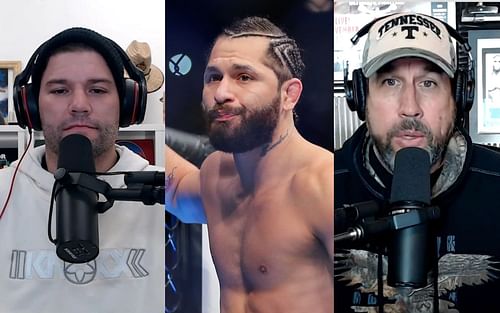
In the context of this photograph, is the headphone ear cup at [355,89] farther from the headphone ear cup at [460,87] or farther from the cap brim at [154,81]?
the cap brim at [154,81]

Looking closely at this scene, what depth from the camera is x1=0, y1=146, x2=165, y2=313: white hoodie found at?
1.84 meters

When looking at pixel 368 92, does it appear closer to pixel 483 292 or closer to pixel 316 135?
pixel 316 135

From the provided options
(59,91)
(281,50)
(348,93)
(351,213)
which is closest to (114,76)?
(59,91)

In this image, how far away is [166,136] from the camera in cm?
181

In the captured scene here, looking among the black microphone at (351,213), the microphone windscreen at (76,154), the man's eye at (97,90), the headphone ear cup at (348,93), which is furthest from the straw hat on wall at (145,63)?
the black microphone at (351,213)

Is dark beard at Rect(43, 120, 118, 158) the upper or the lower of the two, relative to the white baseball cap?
lower

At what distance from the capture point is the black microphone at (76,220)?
5.77 ft

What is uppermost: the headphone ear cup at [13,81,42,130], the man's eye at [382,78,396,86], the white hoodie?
the man's eye at [382,78,396,86]

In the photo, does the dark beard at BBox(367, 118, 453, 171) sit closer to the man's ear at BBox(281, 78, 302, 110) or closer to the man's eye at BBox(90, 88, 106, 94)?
the man's ear at BBox(281, 78, 302, 110)

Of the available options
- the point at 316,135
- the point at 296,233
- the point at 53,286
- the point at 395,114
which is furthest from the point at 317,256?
the point at 53,286

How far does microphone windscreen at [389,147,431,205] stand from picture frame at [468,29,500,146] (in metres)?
0.19

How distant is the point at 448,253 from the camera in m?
1.81

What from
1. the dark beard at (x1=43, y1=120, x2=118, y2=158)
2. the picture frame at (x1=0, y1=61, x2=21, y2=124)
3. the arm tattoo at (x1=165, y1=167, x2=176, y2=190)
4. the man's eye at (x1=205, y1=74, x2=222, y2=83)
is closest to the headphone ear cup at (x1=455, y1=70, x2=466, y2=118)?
the man's eye at (x1=205, y1=74, x2=222, y2=83)

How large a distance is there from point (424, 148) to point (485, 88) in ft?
0.91
